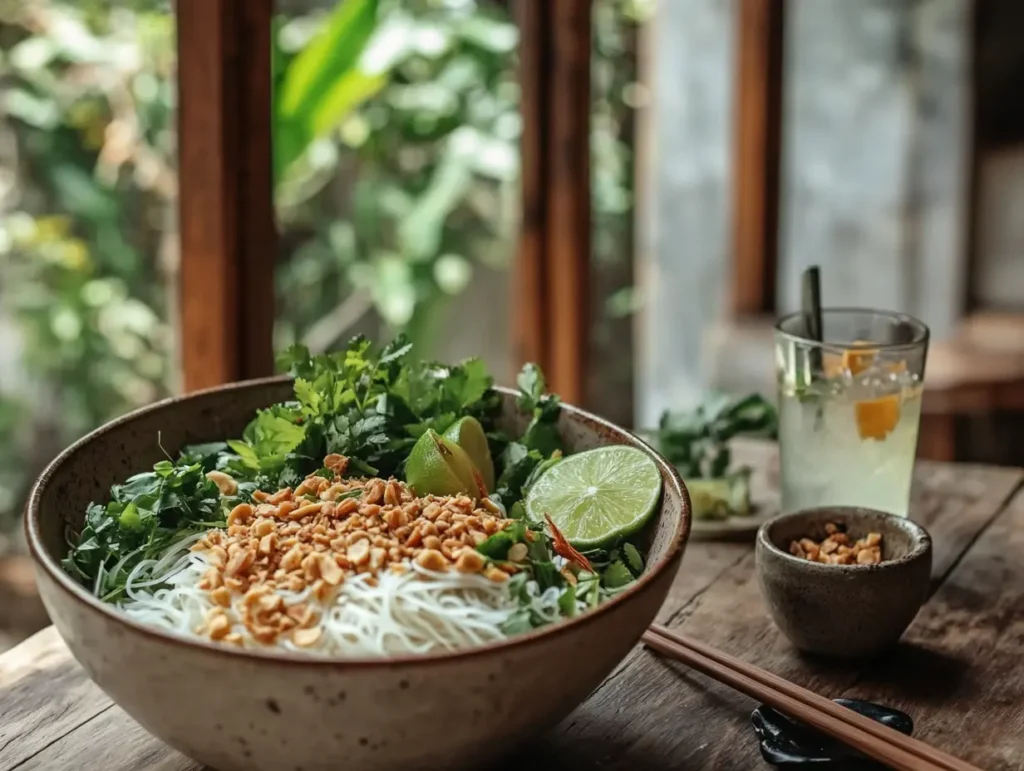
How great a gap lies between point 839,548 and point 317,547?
0.60m

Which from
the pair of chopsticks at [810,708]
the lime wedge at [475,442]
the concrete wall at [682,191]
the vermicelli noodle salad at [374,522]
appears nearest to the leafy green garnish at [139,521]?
the vermicelli noodle salad at [374,522]

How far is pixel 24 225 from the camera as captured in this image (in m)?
3.08

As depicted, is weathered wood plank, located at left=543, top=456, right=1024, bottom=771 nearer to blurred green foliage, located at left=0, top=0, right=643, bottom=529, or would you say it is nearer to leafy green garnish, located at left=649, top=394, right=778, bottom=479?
leafy green garnish, located at left=649, top=394, right=778, bottom=479

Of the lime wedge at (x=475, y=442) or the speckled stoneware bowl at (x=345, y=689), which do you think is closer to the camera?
the speckled stoneware bowl at (x=345, y=689)

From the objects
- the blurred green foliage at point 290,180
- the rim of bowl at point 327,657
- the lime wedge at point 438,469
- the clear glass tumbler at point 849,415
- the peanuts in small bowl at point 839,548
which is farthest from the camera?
the blurred green foliage at point 290,180

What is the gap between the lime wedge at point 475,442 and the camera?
1.26m

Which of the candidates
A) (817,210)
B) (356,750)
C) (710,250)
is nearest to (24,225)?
(710,250)

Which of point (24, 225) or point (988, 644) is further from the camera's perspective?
point (24, 225)

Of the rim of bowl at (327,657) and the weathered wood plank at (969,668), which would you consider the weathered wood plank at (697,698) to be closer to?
the weathered wood plank at (969,668)

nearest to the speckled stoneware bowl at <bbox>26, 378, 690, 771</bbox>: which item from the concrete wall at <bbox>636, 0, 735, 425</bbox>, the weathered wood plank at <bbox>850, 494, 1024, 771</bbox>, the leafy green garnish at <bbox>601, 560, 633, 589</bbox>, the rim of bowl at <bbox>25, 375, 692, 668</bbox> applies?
the rim of bowl at <bbox>25, 375, 692, 668</bbox>

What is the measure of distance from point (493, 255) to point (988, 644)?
273cm

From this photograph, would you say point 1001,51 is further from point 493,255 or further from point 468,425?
point 468,425

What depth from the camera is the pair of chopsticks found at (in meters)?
0.98

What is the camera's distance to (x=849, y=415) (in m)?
1.49
